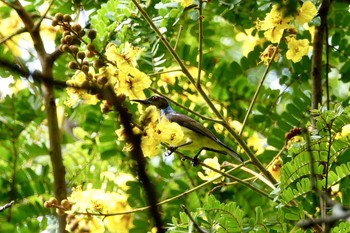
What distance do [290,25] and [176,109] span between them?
82 centimetres

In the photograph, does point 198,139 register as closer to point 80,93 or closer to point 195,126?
point 195,126

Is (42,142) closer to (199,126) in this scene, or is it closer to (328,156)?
(199,126)

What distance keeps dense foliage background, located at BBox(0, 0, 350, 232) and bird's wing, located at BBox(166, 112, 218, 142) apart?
108 mm

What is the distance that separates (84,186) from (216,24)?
2.99 feet

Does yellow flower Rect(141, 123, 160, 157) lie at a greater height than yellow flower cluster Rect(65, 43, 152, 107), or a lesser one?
lesser

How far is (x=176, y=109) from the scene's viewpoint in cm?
288

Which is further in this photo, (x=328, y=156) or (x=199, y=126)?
(x=199, y=126)

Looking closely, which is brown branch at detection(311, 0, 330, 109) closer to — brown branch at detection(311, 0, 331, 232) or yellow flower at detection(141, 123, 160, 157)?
brown branch at detection(311, 0, 331, 232)

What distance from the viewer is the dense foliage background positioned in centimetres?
200

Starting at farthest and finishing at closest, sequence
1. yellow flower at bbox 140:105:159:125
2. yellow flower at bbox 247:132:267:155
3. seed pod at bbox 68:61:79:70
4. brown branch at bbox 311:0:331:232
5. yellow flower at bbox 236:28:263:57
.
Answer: yellow flower at bbox 236:28:263:57 < yellow flower at bbox 247:132:267:155 < brown branch at bbox 311:0:331:232 < seed pod at bbox 68:61:79:70 < yellow flower at bbox 140:105:159:125

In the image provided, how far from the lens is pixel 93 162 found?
318 centimetres

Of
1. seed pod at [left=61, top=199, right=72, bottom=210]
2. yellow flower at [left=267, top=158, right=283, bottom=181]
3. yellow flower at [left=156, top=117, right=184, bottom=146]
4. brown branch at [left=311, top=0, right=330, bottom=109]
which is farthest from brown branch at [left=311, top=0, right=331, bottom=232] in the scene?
seed pod at [left=61, top=199, right=72, bottom=210]

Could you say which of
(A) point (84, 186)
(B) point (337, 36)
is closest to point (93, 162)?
(A) point (84, 186)

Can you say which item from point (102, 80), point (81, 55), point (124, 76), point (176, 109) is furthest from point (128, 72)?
point (176, 109)
